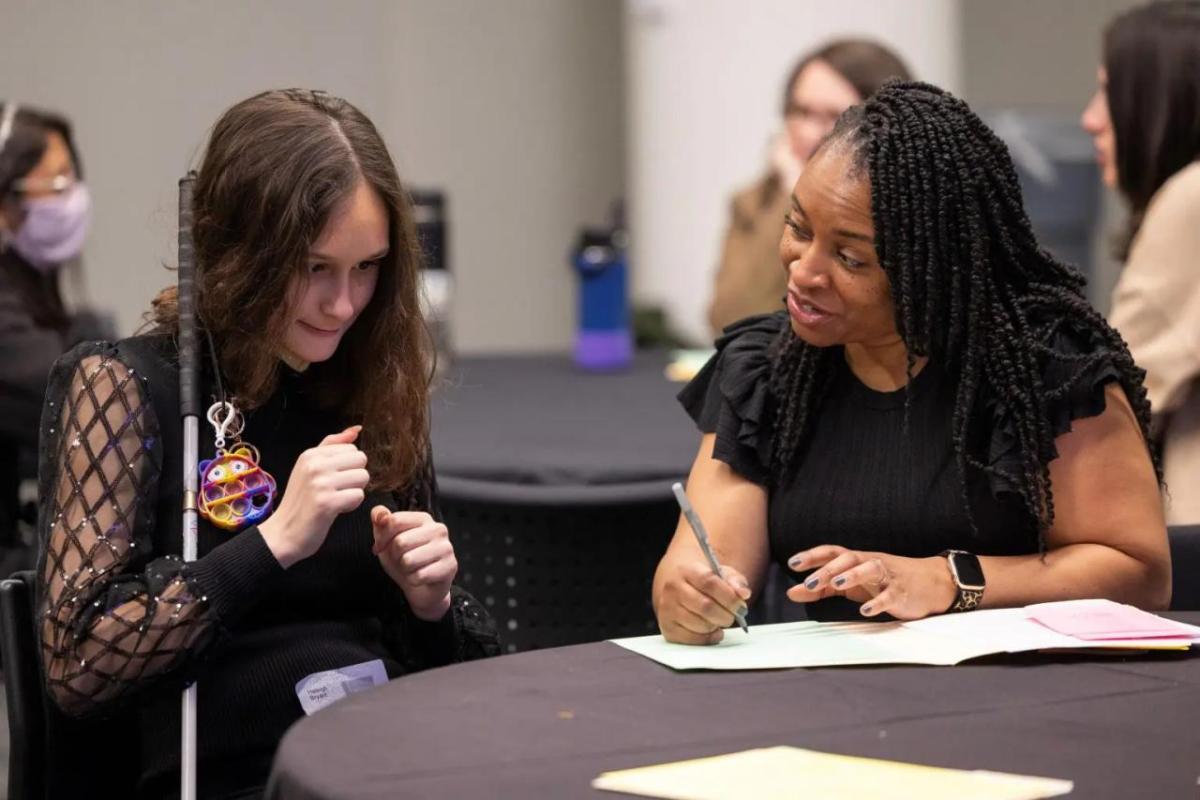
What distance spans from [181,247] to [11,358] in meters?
1.96

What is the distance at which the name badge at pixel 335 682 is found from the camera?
188cm

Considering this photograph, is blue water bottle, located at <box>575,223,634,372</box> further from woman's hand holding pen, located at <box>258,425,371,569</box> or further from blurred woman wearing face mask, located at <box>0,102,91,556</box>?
woman's hand holding pen, located at <box>258,425,371,569</box>

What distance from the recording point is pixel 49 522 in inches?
72.2

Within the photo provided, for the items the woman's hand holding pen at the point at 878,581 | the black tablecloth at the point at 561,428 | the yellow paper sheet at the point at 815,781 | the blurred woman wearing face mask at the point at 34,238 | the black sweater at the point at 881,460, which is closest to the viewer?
the yellow paper sheet at the point at 815,781

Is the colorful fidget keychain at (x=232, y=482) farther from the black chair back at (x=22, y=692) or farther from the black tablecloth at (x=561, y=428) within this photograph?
the black tablecloth at (x=561, y=428)

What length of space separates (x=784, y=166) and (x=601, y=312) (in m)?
0.70

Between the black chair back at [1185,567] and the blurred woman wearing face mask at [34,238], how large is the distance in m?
2.38

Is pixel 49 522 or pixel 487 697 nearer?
pixel 487 697

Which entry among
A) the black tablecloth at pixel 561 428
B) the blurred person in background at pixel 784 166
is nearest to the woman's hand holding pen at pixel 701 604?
the black tablecloth at pixel 561 428

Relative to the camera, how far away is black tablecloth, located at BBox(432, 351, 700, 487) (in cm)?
291

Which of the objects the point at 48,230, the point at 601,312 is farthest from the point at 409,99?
the point at 48,230

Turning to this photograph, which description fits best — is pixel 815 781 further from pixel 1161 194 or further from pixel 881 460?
pixel 1161 194

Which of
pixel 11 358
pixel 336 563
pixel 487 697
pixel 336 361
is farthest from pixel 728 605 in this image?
pixel 11 358

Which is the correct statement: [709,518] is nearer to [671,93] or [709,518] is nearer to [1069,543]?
[1069,543]
